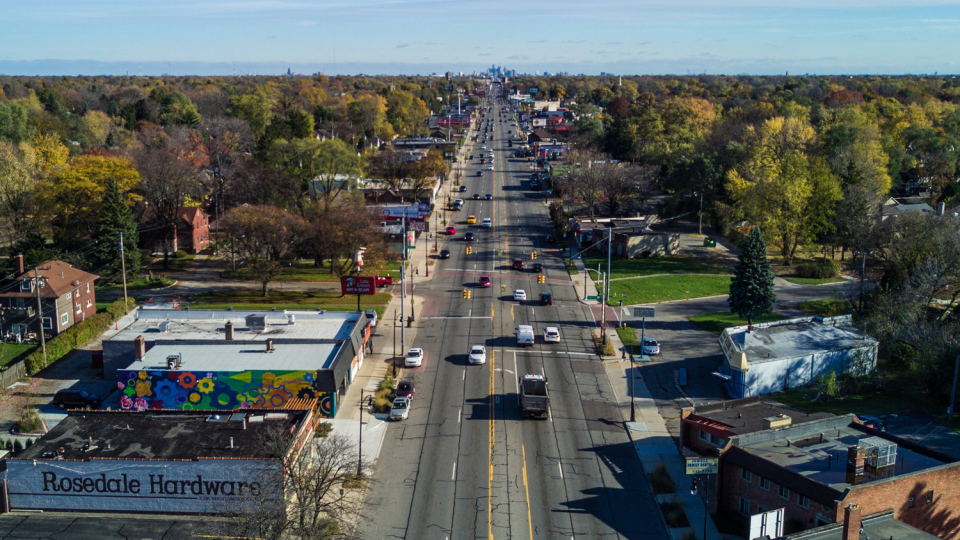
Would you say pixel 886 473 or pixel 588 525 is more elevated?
pixel 886 473

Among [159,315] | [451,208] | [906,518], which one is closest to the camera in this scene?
[906,518]

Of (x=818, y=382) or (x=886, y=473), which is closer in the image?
(x=886, y=473)

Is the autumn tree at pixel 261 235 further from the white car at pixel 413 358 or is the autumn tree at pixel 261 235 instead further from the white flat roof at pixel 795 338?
the white flat roof at pixel 795 338

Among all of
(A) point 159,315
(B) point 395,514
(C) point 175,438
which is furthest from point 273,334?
(B) point 395,514

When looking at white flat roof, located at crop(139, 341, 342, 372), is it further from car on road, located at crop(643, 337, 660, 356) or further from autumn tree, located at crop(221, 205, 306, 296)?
car on road, located at crop(643, 337, 660, 356)

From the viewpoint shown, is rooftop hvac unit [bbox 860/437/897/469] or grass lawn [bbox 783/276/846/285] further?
grass lawn [bbox 783/276/846/285]

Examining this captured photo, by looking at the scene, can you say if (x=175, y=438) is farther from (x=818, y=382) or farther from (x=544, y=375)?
(x=818, y=382)

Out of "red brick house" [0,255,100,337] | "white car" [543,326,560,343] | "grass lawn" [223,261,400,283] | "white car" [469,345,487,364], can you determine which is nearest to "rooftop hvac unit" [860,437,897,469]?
"white car" [469,345,487,364]

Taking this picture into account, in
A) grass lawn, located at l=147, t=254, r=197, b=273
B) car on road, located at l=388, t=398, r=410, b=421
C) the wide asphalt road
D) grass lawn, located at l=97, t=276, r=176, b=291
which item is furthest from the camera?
grass lawn, located at l=147, t=254, r=197, b=273
